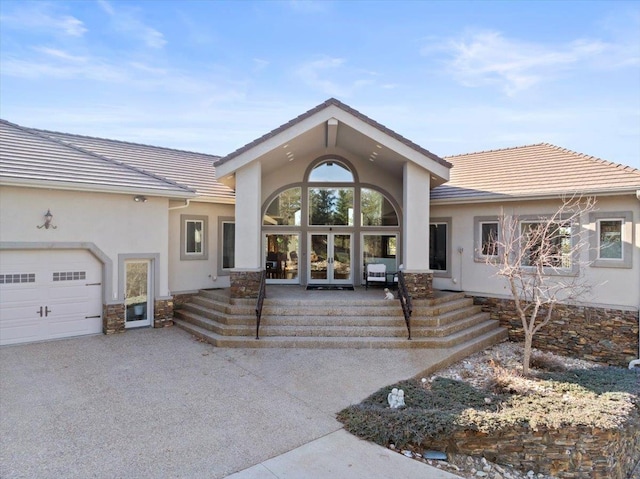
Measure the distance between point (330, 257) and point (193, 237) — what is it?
5033mm

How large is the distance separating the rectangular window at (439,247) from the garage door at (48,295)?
1100 cm

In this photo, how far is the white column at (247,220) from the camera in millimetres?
10570

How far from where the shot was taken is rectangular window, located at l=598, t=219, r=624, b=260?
Answer: 1002 centimetres

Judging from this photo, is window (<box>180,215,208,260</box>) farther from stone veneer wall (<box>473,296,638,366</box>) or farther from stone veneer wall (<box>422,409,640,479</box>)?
stone veneer wall (<box>473,296,638,366</box>)

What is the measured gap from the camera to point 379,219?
1378 cm

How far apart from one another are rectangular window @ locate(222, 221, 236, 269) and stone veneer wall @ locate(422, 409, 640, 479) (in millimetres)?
10178

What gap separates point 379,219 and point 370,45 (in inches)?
246

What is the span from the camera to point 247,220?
416 inches

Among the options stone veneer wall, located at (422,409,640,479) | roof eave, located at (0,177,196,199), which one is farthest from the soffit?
stone veneer wall, located at (422,409,640,479)

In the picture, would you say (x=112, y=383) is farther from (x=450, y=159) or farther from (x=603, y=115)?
(x=603, y=115)

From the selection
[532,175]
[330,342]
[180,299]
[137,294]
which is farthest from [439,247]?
[137,294]

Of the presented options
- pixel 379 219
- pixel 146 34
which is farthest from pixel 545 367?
pixel 146 34

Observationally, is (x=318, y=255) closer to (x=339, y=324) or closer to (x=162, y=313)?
(x=339, y=324)

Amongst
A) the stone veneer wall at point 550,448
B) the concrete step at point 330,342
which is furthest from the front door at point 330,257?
the stone veneer wall at point 550,448
